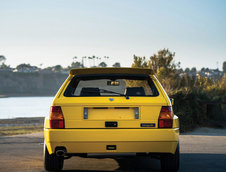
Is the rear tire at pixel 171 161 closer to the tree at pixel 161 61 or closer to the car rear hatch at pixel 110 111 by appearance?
the car rear hatch at pixel 110 111

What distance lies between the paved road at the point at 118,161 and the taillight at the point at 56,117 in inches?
48.0

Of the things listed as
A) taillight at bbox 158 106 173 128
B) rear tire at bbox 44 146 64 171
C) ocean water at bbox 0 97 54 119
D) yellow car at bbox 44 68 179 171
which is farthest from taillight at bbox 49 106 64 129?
ocean water at bbox 0 97 54 119

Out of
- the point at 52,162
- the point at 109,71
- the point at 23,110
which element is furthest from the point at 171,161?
the point at 23,110

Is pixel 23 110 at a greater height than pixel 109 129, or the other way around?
pixel 109 129

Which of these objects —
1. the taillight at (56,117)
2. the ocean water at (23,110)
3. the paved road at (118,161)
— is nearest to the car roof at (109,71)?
the taillight at (56,117)

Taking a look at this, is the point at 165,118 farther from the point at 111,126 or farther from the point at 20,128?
the point at 20,128

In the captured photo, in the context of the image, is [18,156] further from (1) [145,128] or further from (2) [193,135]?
(2) [193,135]

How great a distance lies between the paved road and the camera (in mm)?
7145

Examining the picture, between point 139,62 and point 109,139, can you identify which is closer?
point 109,139

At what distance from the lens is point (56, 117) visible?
235 inches

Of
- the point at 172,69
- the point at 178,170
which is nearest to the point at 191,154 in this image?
the point at 178,170

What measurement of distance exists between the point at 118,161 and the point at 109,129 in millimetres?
2287

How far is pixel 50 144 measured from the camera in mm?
5930

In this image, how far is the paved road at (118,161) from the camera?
715 centimetres
